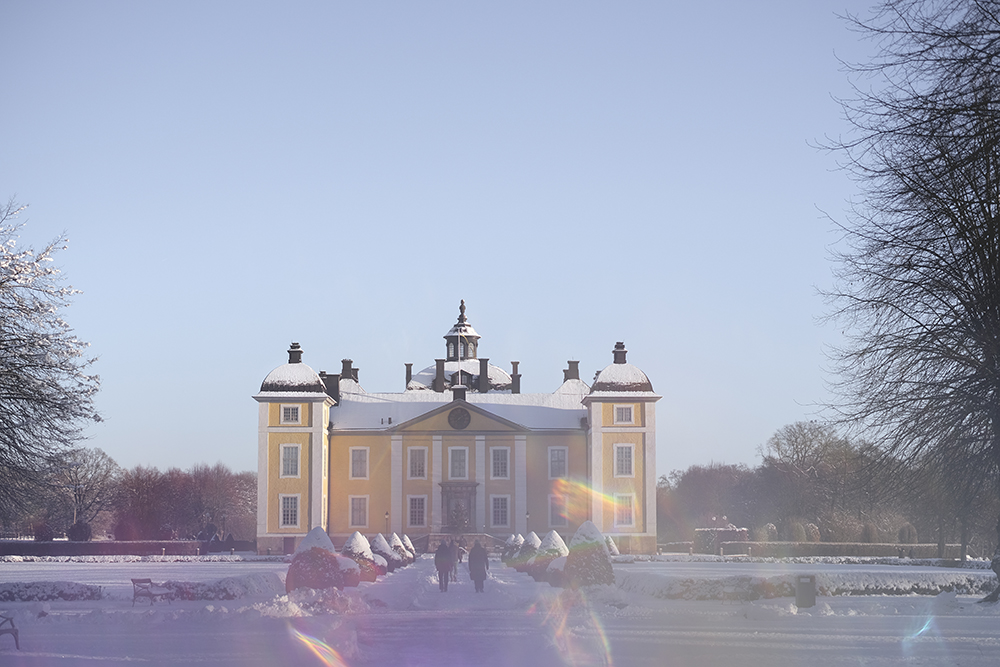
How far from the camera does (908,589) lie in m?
23.9

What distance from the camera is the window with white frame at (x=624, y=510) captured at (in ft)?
182

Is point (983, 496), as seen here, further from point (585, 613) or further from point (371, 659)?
point (371, 659)

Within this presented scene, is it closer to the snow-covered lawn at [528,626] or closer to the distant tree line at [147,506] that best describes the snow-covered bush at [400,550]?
the snow-covered lawn at [528,626]

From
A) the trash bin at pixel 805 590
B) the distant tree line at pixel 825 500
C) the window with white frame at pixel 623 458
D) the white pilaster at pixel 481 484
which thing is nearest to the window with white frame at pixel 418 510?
the white pilaster at pixel 481 484

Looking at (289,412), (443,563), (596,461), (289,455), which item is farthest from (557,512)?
(443,563)

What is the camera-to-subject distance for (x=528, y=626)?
16.5m

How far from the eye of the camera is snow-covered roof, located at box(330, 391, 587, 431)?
5984cm

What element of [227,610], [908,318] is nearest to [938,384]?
[908,318]

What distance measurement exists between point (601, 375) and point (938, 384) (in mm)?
40994

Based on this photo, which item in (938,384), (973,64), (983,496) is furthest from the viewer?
(983,496)

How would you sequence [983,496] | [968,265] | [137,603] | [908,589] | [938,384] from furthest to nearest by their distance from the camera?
[908,589] < [983,496] < [137,603] < [938,384] < [968,265]

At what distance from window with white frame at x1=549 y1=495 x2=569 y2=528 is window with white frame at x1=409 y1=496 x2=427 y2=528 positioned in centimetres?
663

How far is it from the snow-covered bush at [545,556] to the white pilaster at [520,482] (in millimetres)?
25569

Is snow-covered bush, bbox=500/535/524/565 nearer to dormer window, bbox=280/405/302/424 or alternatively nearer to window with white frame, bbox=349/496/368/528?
window with white frame, bbox=349/496/368/528
